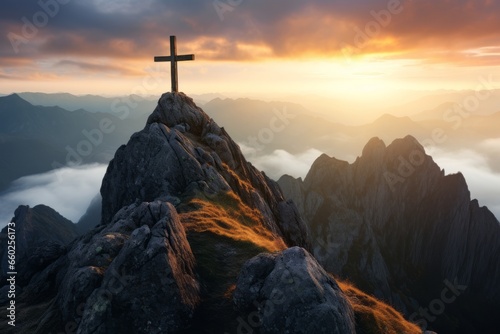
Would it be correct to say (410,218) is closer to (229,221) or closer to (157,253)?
(229,221)

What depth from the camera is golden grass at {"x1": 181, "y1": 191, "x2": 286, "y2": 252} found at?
24.9 meters

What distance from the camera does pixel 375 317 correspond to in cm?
1784

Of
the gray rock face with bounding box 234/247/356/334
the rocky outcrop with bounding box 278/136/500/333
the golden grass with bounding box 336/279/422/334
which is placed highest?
the gray rock face with bounding box 234/247/356/334

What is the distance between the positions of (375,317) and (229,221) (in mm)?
13966

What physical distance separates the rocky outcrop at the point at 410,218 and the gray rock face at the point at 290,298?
144111mm

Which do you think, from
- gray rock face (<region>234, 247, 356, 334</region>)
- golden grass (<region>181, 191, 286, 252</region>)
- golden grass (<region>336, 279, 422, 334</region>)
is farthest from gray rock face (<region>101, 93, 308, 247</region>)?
golden grass (<region>336, 279, 422, 334</region>)

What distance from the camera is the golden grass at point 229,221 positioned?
81.8 feet

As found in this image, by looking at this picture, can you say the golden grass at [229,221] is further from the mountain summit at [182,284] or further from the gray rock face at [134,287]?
the gray rock face at [134,287]

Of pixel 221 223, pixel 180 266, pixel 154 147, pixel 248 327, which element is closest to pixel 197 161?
pixel 154 147

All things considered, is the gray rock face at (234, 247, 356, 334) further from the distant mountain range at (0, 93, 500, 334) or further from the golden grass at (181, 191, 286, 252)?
the golden grass at (181, 191, 286, 252)

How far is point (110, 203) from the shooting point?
130ft

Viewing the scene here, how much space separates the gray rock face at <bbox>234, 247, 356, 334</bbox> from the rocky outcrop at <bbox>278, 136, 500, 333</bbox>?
14411cm

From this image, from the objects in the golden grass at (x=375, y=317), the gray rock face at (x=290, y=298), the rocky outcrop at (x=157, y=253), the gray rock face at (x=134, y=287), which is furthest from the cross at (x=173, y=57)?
the golden grass at (x=375, y=317)

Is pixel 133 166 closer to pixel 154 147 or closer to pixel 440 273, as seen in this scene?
pixel 154 147
